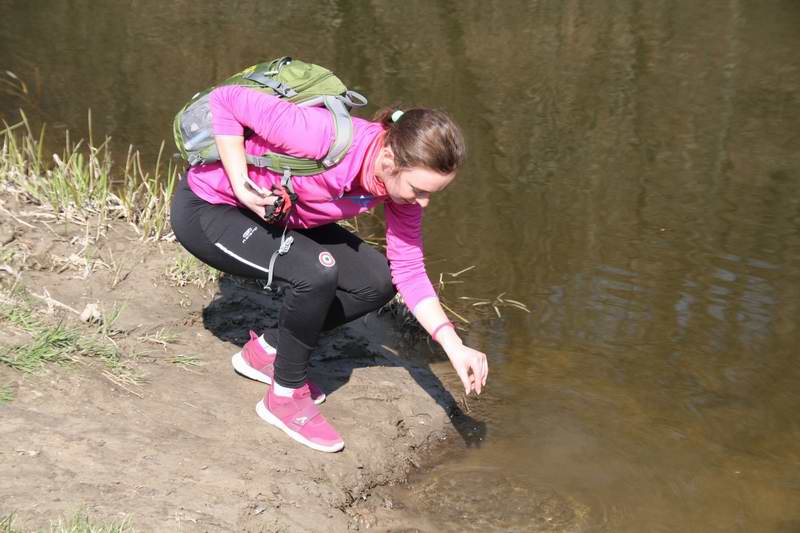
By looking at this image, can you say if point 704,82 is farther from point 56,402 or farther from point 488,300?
point 56,402

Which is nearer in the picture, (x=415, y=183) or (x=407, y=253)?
(x=415, y=183)

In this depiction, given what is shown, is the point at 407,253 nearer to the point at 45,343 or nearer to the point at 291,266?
the point at 291,266

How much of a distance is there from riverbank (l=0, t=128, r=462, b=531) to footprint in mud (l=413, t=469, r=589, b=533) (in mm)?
187

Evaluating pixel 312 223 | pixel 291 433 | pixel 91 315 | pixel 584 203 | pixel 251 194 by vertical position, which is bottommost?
pixel 584 203

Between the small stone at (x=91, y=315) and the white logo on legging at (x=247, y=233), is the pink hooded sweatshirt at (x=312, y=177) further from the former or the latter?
the small stone at (x=91, y=315)

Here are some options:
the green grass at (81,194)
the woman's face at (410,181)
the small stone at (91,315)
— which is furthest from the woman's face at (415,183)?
the green grass at (81,194)

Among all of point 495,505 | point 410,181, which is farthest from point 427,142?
point 495,505

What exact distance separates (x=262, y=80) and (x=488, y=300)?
86.9 inches

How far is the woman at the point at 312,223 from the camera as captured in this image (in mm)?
3365

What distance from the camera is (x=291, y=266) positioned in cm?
359

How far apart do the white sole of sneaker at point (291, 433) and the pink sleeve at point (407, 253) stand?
0.60m

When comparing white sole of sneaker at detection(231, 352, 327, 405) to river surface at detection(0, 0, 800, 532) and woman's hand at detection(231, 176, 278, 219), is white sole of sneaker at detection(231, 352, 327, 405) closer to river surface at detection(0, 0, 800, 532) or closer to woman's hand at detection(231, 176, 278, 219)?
river surface at detection(0, 0, 800, 532)

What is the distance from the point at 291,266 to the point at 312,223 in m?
0.21

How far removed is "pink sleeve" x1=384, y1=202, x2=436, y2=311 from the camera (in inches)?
147
